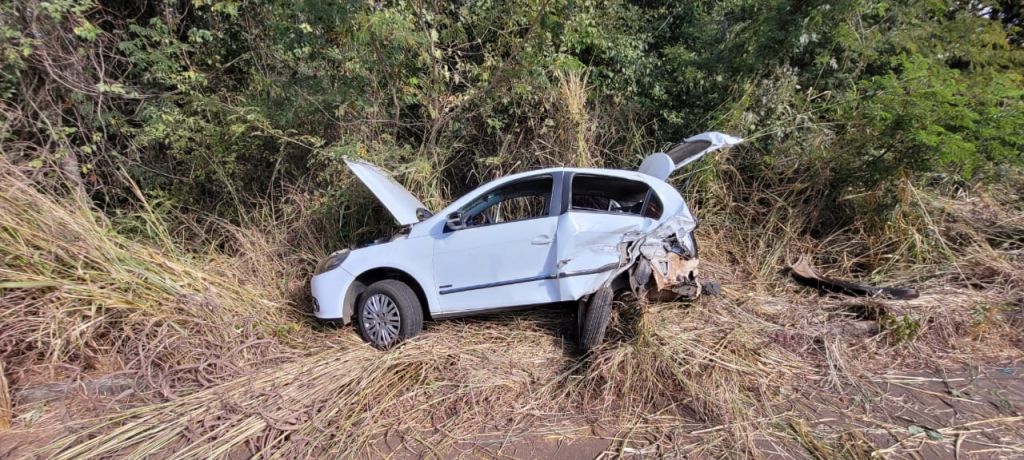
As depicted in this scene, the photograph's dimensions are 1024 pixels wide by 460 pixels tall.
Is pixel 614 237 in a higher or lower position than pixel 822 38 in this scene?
lower

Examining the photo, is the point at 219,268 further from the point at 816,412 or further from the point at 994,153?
the point at 994,153

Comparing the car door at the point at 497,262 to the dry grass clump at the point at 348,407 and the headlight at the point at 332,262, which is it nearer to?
the dry grass clump at the point at 348,407

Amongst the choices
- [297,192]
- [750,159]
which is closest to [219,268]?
[297,192]

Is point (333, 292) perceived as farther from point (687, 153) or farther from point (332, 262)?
point (687, 153)

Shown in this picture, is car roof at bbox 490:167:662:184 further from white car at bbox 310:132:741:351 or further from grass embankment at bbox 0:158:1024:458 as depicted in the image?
grass embankment at bbox 0:158:1024:458

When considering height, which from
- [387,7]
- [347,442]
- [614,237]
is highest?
[387,7]

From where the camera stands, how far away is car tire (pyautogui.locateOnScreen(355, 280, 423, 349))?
465 centimetres

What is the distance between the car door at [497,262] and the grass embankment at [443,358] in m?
0.47

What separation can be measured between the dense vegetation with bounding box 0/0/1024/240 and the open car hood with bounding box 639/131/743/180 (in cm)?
182

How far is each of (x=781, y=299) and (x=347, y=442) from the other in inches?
→ 169

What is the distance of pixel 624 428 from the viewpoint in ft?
11.4

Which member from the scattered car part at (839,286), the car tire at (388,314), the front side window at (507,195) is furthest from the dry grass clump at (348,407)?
the scattered car part at (839,286)

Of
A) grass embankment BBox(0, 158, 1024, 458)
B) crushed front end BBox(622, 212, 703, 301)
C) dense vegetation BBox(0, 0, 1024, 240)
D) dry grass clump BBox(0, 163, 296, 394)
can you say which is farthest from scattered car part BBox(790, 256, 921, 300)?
dry grass clump BBox(0, 163, 296, 394)

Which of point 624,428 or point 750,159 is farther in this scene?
point 750,159
